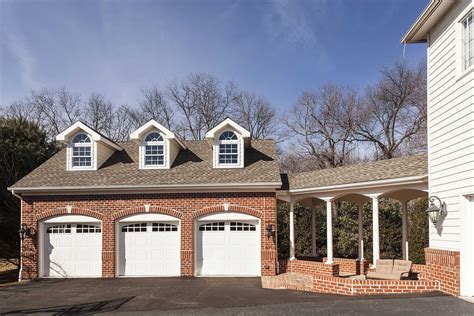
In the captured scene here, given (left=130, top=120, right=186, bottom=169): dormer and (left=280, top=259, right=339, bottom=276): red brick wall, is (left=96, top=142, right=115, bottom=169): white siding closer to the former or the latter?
(left=130, top=120, right=186, bottom=169): dormer

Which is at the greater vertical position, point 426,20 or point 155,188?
point 426,20

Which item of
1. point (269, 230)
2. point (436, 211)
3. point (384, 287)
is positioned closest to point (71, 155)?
point (269, 230)

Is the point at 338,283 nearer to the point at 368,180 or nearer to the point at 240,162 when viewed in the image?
the point at 368,180

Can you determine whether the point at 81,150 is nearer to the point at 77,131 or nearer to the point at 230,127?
the point at 77,131

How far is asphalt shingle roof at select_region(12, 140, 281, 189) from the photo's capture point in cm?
1485

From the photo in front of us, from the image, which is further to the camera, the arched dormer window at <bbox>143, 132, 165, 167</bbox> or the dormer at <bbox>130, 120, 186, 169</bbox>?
the arched dormer window at <bbox>143, 132, 165, 167</bbox>

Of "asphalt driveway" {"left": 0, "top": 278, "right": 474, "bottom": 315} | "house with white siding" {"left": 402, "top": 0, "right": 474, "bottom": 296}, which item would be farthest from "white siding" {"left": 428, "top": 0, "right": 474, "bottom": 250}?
"asphalt driveway" {"left": 0, "top": 278, "right": 474, "bottom": 315}

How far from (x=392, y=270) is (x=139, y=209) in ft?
29.3

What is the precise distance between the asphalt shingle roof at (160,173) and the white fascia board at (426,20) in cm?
634

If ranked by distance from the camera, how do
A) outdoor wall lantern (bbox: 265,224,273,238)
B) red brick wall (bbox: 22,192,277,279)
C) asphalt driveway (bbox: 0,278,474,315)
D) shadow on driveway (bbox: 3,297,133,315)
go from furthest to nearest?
red brick wall (bbox: 22,192,277,279) → outdoor wall lantern (bbox: 265,224,273,238) → shadow on driveway (bbox: 3,297,133,315) → asphalt driveway (bbox: 0,278,474,315)

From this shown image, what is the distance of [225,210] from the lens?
14734 millimetres

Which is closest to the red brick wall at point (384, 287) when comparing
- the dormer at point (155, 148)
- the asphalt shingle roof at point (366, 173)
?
the asphalt shingle roof at point (366, 173)

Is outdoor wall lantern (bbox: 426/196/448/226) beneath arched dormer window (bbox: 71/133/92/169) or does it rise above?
beneath

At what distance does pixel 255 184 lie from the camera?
1439 cm
